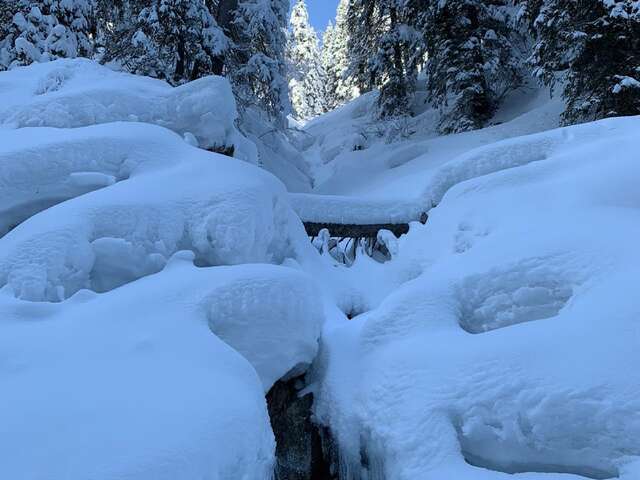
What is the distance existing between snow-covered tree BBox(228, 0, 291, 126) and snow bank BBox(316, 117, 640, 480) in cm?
787

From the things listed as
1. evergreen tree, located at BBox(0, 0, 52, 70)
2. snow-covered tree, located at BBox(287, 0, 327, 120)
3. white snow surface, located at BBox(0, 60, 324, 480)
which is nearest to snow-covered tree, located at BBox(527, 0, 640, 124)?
white snow surface, located at BBox(0, 60, 324, 480)

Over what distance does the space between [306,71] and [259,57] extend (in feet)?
122

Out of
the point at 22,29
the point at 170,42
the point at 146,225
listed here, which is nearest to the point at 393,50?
the point at 170,42

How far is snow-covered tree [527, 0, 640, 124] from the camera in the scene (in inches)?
377

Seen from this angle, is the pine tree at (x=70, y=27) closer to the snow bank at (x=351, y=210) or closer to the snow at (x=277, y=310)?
the snow at (x=277, y=310)

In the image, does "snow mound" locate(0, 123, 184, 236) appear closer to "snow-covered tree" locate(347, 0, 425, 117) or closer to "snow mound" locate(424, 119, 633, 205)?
"snow mound" locate(424, 119, 633, 205)

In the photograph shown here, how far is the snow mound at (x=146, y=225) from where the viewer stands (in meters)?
4.17

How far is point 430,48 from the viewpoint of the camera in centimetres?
1542

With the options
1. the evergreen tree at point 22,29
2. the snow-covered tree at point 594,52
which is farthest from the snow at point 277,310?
the evergreen tree at point 22,29

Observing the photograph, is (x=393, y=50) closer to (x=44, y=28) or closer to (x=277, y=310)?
(x=44, y=28)

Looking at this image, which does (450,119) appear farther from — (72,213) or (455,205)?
(72,213)

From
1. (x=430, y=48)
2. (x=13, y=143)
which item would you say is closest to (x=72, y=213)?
(x=13, y=143)

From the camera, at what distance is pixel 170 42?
1041cm

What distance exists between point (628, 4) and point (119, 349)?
10.5 metres
